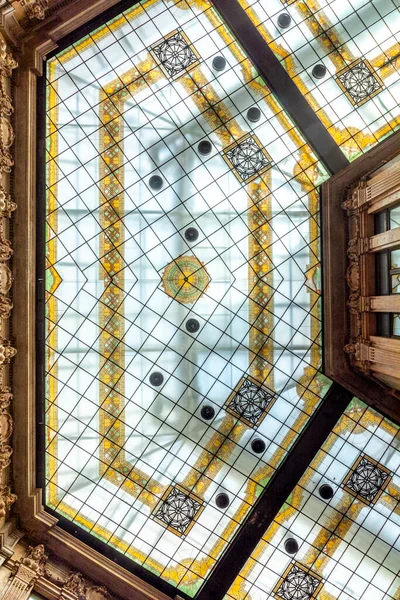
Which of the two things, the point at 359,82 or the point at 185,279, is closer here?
the point at 359,82

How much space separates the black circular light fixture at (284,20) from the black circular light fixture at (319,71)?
6.60 ft

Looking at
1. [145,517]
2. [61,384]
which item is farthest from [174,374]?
[145,517]

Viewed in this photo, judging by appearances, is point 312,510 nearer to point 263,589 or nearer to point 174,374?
point 263,589

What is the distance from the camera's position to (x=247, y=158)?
17047 mm

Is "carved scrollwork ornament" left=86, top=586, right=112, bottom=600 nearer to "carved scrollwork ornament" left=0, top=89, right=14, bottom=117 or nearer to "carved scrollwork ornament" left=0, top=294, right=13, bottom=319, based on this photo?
"carved scrollwork ornament" left=0, top=294, right=13, bottom=319

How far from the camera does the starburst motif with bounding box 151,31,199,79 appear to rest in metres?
16.3

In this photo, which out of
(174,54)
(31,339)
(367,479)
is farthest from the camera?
(367,479)

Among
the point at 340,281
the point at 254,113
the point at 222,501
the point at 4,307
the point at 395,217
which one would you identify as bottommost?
the point at 222,501

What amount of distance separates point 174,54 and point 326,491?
1911 cm

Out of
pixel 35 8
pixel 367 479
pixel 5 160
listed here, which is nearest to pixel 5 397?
pixel 5 160

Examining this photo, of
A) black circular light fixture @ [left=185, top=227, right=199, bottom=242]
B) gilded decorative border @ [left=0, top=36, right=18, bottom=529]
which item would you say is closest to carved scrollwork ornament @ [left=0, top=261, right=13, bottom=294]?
gilded decorative border @ [left=0, top=36, right=18, bottom=529]

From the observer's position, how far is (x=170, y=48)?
16375mm

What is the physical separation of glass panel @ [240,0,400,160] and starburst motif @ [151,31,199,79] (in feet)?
9.37

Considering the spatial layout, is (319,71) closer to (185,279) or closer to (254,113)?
(254,113)
